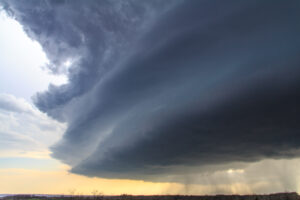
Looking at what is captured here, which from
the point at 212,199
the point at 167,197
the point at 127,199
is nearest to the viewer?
the point at 212,199

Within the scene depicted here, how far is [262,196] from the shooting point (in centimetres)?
12175

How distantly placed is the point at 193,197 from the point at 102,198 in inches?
2485

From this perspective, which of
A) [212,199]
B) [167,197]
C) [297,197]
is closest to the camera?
[297,197]

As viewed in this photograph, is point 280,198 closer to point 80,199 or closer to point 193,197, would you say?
point 193,197

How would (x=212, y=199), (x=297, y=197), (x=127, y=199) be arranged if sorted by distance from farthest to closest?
(x=127, y=199) → (x=212, y=199) → (x=297, y=197)

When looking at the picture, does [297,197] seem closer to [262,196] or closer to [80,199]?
[262,196]

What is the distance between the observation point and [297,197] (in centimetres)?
11756

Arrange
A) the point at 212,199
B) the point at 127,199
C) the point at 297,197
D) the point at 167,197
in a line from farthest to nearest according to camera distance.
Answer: the point at 167,197, the point at 127,199, the point at 212,199, the point at 297,197

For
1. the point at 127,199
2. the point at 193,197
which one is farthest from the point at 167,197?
the point at 127,199

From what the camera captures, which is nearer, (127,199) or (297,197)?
(297,197)

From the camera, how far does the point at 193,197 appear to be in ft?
489

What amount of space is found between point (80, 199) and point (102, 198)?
1462 centimetres

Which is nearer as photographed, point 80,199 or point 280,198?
point 280,198

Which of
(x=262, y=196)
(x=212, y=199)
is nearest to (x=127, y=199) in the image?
Result: (x=212, y=199)
